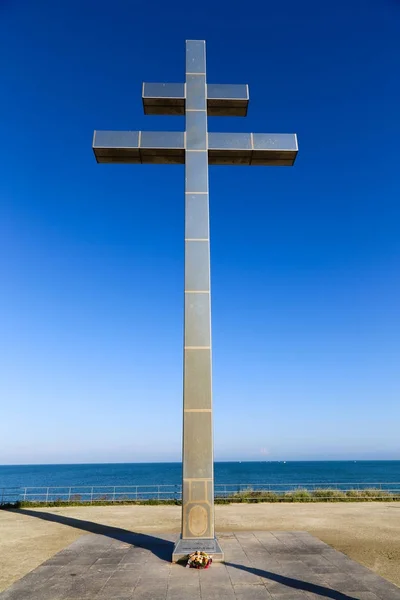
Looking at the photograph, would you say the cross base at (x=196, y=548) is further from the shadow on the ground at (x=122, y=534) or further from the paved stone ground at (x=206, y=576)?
the shadow on the ground at (x=122, y=534)

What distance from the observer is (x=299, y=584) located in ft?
18.4

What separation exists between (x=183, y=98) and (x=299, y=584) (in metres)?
10.4

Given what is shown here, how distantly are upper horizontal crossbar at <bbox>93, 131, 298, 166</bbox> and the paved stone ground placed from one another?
8698 mm

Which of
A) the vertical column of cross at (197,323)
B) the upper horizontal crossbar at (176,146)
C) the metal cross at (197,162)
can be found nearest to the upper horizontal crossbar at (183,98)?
the metal cross at (197,162)

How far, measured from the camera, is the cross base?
264 inches

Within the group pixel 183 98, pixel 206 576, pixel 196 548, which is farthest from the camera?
pixel 183 98

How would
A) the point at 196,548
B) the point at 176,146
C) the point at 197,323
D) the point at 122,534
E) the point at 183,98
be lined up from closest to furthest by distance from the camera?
the point at 196,548
the point at 197,323
the point at 122,534
the point at 176,146
the point at 183,98

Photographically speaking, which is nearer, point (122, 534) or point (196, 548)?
point (196, 548)

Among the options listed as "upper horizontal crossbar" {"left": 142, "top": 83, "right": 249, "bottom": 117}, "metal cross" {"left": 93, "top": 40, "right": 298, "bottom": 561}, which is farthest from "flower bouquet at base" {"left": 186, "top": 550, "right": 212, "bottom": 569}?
"upper horizontal crossbar" {"left": 142, "top": 83, "right": 249, "bottom": 117}

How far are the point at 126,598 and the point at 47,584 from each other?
1.49m

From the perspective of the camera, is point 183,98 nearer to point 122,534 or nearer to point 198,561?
point 198,561

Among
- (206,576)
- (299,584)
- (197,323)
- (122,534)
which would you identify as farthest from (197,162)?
(122,534)

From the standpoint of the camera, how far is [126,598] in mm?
5117

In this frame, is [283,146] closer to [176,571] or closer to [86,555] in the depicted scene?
[176,571]
